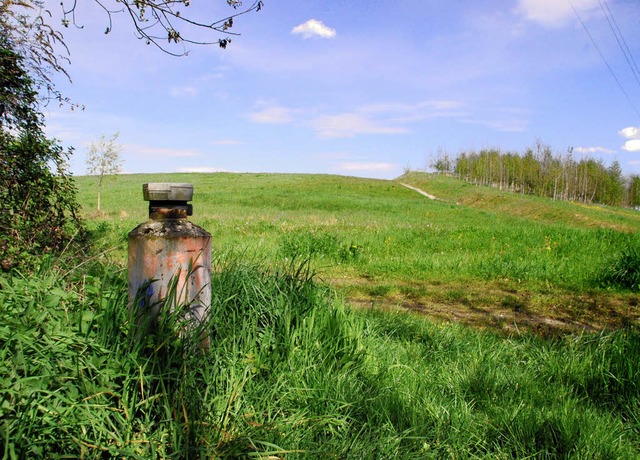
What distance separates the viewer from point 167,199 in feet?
9.25

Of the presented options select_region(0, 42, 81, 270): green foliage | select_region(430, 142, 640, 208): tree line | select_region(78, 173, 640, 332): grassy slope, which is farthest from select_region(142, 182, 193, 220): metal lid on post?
select_region(430, 142, 640, 208): tree line

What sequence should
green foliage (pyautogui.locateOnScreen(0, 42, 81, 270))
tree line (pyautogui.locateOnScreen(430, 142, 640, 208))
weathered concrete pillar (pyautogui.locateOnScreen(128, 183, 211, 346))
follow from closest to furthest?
weathered concrete pillar (pyautogui.locateOnScreen(128, 183, 211, 346)) → green foliage (pyautogui.locateOnScreen(0, 42, 81, 270)) → tree line (pyautogui.locateOnScreen(430, 142, 640, 208))

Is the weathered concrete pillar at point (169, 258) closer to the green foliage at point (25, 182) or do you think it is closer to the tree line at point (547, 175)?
the green foliage at point (25, 182)

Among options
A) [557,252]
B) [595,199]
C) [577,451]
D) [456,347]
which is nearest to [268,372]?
[577,451]

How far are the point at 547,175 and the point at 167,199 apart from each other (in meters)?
90.4

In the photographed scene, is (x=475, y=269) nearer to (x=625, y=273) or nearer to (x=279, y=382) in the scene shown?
(x=625, y=273)

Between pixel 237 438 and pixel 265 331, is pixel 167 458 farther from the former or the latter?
pixel 265 331

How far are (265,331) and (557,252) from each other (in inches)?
384

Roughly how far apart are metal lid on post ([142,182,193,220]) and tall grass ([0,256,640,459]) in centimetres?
57

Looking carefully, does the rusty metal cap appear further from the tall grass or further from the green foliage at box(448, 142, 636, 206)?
the green foliage at box(448, 142, 636, 206)

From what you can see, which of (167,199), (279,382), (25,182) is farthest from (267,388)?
(25,182)

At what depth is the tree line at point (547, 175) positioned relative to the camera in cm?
8388

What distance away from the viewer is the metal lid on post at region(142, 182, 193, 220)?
9.21 ft

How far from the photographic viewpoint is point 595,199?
94.1 metres
